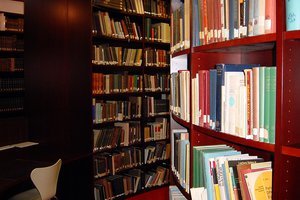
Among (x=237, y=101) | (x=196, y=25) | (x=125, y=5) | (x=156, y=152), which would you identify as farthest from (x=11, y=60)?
A: (x=237, y=101)

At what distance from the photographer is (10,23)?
4.32 meters

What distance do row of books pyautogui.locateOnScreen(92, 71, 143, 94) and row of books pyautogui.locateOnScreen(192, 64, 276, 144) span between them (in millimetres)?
2094

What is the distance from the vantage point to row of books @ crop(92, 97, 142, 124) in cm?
350

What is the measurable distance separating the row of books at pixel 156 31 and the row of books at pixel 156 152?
1.37 m

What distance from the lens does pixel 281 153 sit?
1.05 m

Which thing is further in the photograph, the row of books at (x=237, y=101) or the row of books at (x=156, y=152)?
the row of books at (x=156, y=152)

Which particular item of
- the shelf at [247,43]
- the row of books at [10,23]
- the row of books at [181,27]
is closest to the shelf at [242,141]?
the shelf at [247,43]

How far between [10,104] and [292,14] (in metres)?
4.12

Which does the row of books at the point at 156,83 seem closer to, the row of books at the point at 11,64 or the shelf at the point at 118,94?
the shelf at the point at 118,94

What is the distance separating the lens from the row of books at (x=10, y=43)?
4.24 meters

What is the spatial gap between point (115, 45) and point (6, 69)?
63.1 inches

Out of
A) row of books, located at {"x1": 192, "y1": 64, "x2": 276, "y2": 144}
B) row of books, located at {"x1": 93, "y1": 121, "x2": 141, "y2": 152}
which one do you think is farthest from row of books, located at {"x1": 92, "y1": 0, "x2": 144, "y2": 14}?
row of books, located at {"x1": 192, "y1": 64, "x2": 276, "y2": 144}

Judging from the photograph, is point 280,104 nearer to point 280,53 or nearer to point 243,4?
point 280,53

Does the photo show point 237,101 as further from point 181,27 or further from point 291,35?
point 181,27
